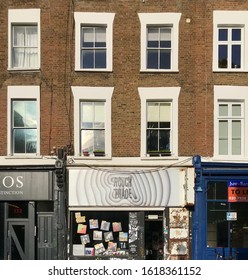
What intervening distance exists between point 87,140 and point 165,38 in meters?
4.34

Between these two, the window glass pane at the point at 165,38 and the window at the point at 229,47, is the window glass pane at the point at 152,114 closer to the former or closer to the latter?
the window glass pane at the point at 165,38

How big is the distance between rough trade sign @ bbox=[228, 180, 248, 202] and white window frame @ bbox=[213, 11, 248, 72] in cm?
375

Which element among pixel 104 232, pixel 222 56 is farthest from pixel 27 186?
pixel 222 56

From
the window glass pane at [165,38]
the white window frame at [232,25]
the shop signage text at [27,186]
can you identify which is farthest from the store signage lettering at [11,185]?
the white window frame at [232,25]

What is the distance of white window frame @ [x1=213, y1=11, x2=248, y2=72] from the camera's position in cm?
1641

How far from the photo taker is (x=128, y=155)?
16.3 m

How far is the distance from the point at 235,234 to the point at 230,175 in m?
1.96

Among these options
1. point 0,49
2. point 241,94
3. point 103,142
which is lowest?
point 103,142

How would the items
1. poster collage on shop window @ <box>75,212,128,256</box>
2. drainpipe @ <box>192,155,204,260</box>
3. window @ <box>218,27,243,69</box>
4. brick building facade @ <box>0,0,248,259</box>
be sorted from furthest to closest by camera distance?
window @ <box>218,27,243,69</box>
poster collage on shop window @ <box>75,212,128,256</box>
brick building facade @ <box>0,0,248,259</box>
drainpipe @ <box>192,155,204,260</box>

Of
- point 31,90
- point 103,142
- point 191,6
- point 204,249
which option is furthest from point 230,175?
point 31,90

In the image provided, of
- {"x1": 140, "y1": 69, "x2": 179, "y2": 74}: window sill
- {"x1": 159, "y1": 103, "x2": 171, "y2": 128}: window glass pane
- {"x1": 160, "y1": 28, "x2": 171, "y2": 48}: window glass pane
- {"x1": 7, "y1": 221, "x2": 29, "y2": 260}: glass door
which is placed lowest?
{"x1": 7, "y1": 221, "x2": 29, "y2": 260}: glass door

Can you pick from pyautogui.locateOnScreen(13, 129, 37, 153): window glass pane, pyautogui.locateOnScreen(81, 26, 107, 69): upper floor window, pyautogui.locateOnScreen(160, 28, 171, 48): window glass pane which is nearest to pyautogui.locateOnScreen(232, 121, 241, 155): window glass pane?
pyautogui.locateOnScreen(160, 28, 171, 48): window glass pane

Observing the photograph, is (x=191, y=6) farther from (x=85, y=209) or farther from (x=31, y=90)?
(x=85, y=209)

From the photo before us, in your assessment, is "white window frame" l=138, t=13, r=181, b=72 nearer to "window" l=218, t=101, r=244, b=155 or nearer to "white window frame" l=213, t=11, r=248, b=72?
"white window frame" l=213, t=11, r=248, b=72
